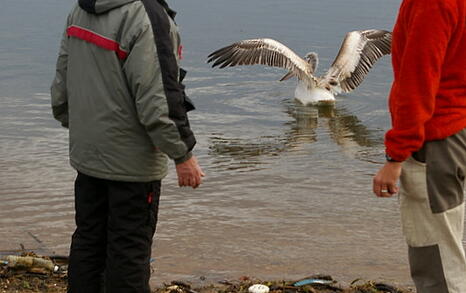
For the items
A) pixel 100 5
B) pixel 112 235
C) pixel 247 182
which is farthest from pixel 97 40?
pixel 247 182

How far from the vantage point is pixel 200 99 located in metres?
13.0

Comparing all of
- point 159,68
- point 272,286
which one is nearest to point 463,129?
point 159,68

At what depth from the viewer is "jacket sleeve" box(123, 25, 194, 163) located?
360cm

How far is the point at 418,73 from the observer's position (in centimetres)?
327

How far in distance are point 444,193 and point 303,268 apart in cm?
235

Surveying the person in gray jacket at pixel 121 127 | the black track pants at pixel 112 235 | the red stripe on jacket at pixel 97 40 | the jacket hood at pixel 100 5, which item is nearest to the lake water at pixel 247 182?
the black track pants at pixel 112 235

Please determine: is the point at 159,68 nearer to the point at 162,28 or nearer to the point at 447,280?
the point at 162,28

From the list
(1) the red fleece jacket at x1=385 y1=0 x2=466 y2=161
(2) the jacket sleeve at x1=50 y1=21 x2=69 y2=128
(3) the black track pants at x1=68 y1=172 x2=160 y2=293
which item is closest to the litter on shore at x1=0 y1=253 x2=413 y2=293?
(3) the black track pants at x1=68 y1=172 x2=160 y2=293

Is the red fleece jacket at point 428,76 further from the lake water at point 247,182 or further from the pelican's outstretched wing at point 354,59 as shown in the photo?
the pelican's outstretched wing at point 354,59

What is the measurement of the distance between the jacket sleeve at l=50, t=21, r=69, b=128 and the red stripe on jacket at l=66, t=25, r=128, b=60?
0.16m

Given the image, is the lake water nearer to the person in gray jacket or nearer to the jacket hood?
the person in gray jacket

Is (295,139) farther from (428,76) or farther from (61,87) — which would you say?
(428,76)

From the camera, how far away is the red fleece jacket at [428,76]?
10.6 feet

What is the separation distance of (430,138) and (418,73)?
0.98 feet
